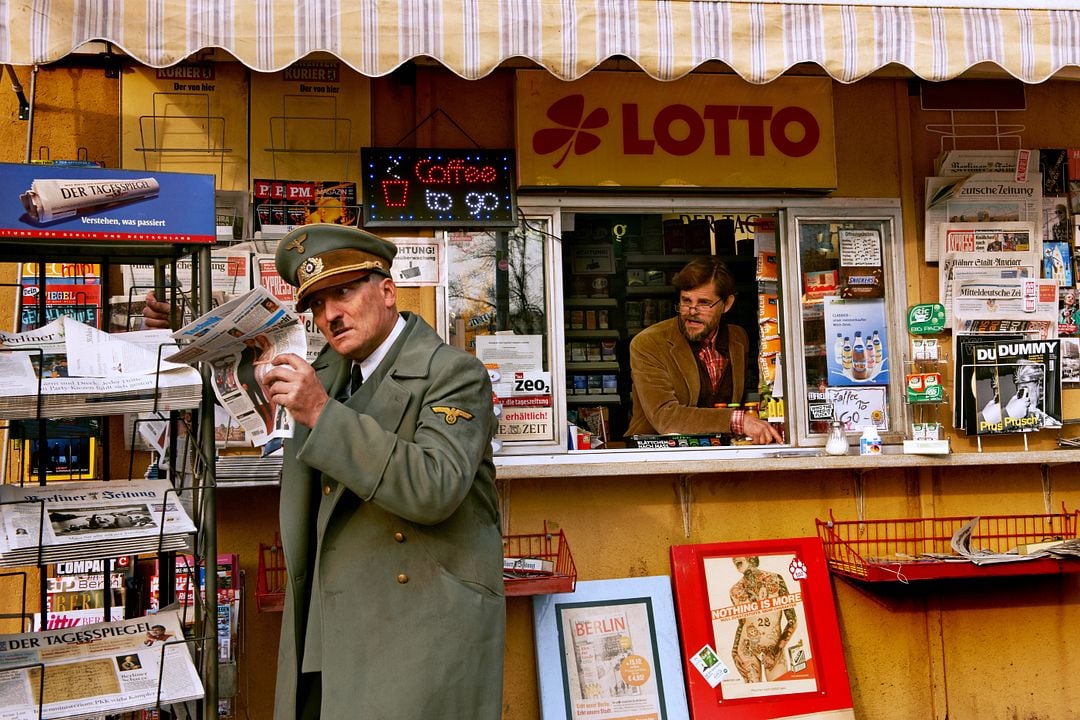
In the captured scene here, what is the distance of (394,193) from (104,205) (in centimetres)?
192

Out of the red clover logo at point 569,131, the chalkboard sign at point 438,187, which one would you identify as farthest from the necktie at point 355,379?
the red clover logo at point 569,131

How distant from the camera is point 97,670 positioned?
328 cm

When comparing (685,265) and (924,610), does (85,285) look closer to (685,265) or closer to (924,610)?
(685,265)

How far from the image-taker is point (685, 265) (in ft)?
19.6

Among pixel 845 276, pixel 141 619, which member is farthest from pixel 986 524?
pixel 141 619

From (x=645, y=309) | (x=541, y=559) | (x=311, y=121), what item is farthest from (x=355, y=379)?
(x=645, y=309)

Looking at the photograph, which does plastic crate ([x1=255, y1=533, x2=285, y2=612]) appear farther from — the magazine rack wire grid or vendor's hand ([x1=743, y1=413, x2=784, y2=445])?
the magazine rack wire grid

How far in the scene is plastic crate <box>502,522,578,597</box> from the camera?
15.4 feet

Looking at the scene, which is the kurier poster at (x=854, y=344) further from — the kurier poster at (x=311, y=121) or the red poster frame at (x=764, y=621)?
the kurier poster at (x=311, y=121)

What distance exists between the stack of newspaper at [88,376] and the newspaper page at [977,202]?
151 inches

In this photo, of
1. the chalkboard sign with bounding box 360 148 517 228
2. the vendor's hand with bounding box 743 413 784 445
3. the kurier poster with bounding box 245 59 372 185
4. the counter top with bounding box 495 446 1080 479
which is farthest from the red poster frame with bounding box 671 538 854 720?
the kurier poster with bounding box 245 59 372 185

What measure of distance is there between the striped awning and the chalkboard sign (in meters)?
1.16

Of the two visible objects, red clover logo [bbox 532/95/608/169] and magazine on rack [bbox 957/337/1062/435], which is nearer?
red clover logo [bbox 532/95/608/169]

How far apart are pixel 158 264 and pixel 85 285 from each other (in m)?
1.26
